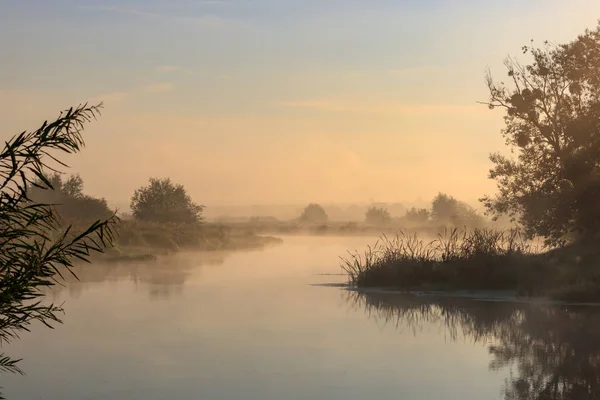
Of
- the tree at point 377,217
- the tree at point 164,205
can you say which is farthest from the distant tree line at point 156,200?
the tree at point 377,217

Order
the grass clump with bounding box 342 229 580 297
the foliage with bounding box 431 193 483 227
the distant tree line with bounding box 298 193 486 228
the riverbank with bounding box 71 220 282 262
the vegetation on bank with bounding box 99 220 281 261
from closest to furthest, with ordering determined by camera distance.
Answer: the grass clump with bounding box 342 229 580 297
the riverbank with bounding box 71 220 282 262
the vegetation on bank with bounding box 99 220 281 261
the distant tree line with bounding box 298 193 486 228
the foliage with bounding box 431 193 483 227

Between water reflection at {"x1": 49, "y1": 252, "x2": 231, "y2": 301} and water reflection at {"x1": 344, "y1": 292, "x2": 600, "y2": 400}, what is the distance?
19.5 ft

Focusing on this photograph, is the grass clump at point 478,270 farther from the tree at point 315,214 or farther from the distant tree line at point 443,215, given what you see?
the tree at point 315,214

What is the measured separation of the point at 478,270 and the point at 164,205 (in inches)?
1462

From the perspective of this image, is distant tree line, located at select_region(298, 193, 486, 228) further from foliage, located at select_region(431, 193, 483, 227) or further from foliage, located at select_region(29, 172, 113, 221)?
foliage, located at select_region(29, 172, 113, 221)

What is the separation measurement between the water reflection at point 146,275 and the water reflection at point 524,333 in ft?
19.5

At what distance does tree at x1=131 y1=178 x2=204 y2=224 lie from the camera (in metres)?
57.3

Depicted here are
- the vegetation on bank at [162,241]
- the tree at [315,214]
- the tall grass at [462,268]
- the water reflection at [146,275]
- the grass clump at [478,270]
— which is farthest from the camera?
the tree at [315,214]

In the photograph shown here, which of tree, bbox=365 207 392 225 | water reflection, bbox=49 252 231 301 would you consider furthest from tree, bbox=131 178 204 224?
tree, bbox=365 207 392 225

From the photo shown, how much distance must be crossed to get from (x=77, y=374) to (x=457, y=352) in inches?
239

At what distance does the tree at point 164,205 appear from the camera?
57.3 m

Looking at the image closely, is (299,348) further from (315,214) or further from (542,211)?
(315,214)

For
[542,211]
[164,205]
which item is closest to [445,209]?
[164,205]

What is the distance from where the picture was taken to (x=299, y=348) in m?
13.9
